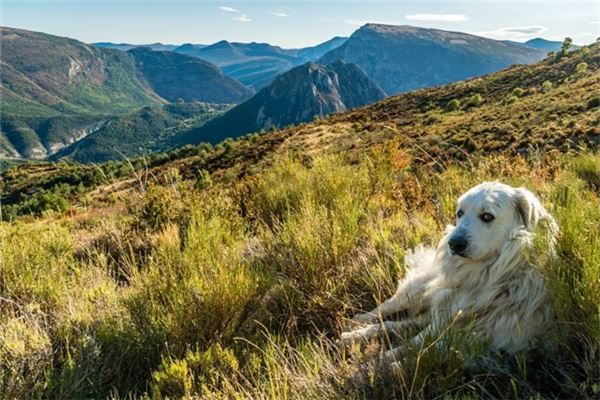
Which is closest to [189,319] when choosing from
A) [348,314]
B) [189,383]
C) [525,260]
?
[189,383]

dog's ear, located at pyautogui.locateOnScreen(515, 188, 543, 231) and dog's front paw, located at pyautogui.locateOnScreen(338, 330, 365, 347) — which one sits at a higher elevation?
dog's ear, located at pyautogui.locateOnScreen(515, 188, 543, 231)

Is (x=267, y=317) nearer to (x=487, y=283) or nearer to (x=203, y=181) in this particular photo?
(x=487, y=283)

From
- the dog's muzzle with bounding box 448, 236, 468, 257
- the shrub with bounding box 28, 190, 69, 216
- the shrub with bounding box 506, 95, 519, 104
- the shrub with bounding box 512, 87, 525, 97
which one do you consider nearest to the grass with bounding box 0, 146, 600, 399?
the dog's muzzle with bounding box 448, 236, 468, 257

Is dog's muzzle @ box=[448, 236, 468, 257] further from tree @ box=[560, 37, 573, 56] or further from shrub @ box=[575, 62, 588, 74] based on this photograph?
tree @ box=[560, 37, 573, 56]

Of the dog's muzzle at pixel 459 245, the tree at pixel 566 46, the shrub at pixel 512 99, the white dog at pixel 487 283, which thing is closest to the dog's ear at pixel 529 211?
the white dog at pixel 487 283

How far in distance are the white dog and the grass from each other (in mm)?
131

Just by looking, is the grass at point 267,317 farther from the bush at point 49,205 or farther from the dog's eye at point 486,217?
the bush at point 49,205

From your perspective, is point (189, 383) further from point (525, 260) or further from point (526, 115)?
point (526, 115)

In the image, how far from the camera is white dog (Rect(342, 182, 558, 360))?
2.48 m

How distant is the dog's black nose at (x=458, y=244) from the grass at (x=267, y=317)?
1.51 feet

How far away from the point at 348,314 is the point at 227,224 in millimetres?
2032

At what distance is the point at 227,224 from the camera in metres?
4.98

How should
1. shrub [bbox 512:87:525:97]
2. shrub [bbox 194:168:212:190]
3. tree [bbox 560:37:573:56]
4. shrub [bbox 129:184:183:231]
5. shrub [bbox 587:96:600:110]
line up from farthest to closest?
tree [bbox 560:37:573:56]
shrub [bbox 512:87:525:97]
shrub [bbox 587:96:600:110]
shrub [bbox 194:168:212:190]
shrub [bbox 129:184:183:231]

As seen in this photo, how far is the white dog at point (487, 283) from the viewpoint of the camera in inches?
97.8
